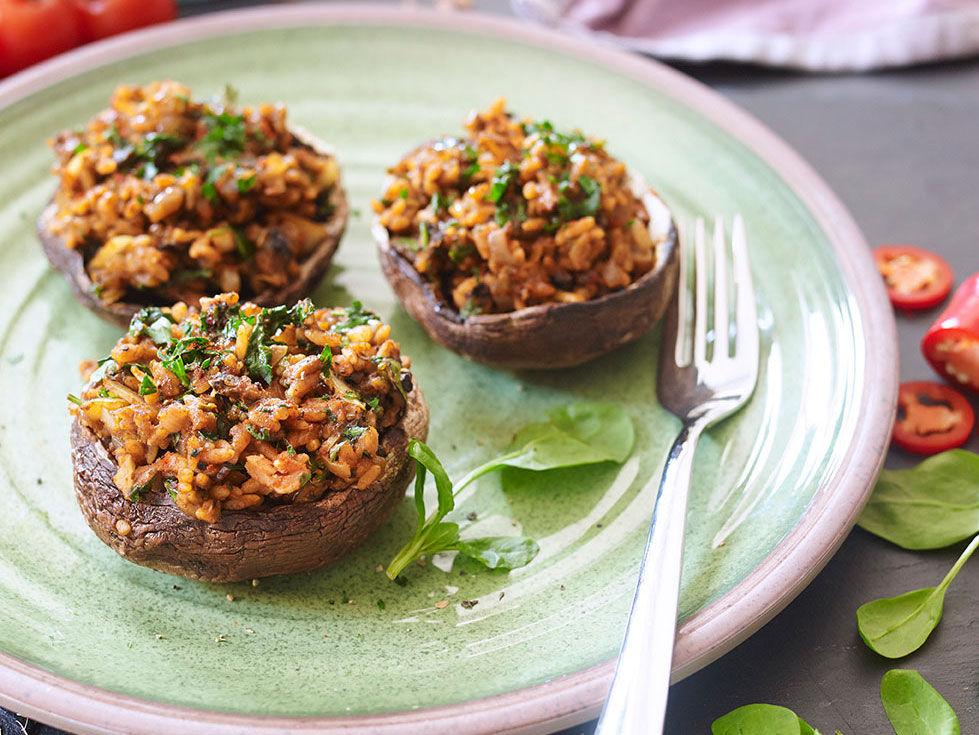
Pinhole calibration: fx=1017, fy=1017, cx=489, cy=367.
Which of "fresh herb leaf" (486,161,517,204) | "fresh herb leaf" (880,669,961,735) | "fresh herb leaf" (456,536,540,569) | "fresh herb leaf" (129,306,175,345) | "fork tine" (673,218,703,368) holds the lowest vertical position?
"fresh herb leaf" (880,669,961,735)

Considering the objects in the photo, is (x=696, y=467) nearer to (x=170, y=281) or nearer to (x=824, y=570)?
(x=824, y=570)

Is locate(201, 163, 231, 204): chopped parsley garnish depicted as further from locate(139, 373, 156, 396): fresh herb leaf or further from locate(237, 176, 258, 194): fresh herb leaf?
locate(139, 373, 156, 396): fresh herb leaf

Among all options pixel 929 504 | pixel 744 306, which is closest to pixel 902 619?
pixel 929 504

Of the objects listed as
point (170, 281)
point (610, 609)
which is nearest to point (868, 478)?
point (610, 609)

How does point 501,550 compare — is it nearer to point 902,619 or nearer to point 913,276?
point 902,619

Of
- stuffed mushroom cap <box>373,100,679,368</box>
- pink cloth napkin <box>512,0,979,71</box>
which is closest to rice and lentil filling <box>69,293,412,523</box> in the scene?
stuffed mushroom cap <box>373,100,679,368</box>

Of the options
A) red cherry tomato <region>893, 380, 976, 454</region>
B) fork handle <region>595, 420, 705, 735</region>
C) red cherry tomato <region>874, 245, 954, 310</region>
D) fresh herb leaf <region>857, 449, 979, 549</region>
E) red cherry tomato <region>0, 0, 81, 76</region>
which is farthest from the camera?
red cherry tomato <region>0, 0, 81, 76</region>
